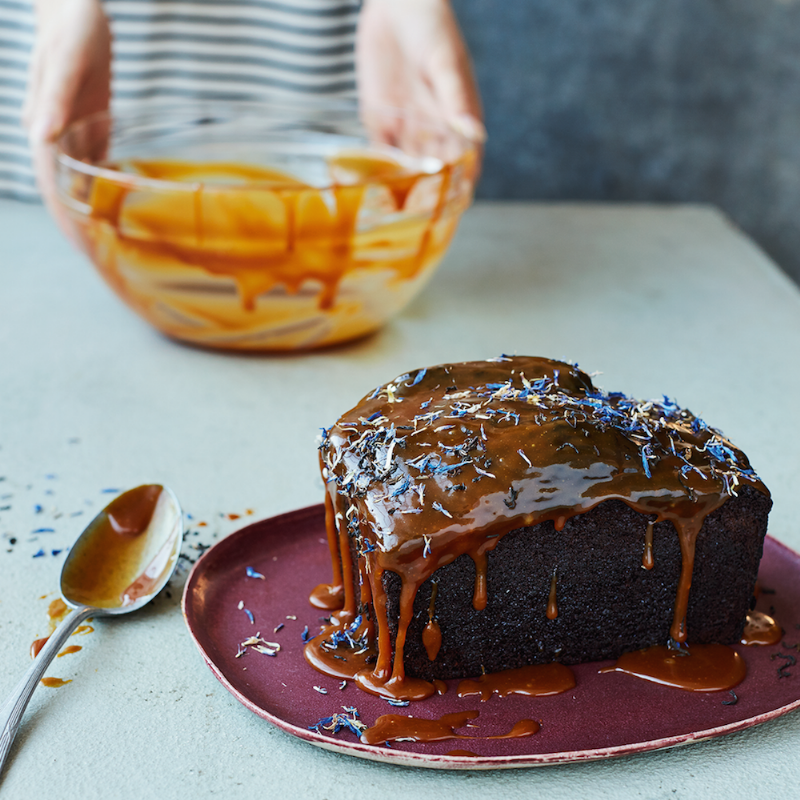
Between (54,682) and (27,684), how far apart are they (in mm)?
44

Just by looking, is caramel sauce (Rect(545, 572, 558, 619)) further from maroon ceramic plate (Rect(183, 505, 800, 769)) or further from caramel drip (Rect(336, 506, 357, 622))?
caramel drip (Rect(336, 506, 357, 622))

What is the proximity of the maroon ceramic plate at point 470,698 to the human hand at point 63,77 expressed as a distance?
818 mm

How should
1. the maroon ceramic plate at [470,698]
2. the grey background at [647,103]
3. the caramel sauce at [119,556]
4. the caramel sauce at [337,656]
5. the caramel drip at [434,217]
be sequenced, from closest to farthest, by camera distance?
the maroon ceramic plate at [470,698], the caramel sauce at [337,656], the caramel sauce at [119,556], the caramel drip at [434,217], the grey background at [647,103]

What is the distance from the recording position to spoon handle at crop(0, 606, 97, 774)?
722 mm

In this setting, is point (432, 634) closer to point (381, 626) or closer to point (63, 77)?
point (381, 626)

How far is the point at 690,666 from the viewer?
815mm

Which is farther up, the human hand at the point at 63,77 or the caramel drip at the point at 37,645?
the human hand at the point at 63,77

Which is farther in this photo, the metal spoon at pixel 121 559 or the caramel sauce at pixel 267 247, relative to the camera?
the caramel sauce at pixel 267 247

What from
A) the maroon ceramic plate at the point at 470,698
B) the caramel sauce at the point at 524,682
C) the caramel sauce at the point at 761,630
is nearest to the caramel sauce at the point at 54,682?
the maroon ceramic plate at the point at 470,698

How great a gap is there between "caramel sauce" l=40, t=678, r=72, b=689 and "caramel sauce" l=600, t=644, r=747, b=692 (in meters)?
0.47

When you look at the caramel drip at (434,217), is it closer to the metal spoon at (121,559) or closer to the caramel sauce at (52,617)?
the metal spoon at (121,559)

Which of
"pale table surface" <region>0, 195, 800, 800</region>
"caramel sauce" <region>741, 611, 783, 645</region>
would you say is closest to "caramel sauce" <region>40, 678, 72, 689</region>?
"pale table surface" <region>0, 195, 800, 800</region>

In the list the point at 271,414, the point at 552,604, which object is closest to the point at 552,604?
the point at 552,604

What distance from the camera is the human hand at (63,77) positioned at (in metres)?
1.48
